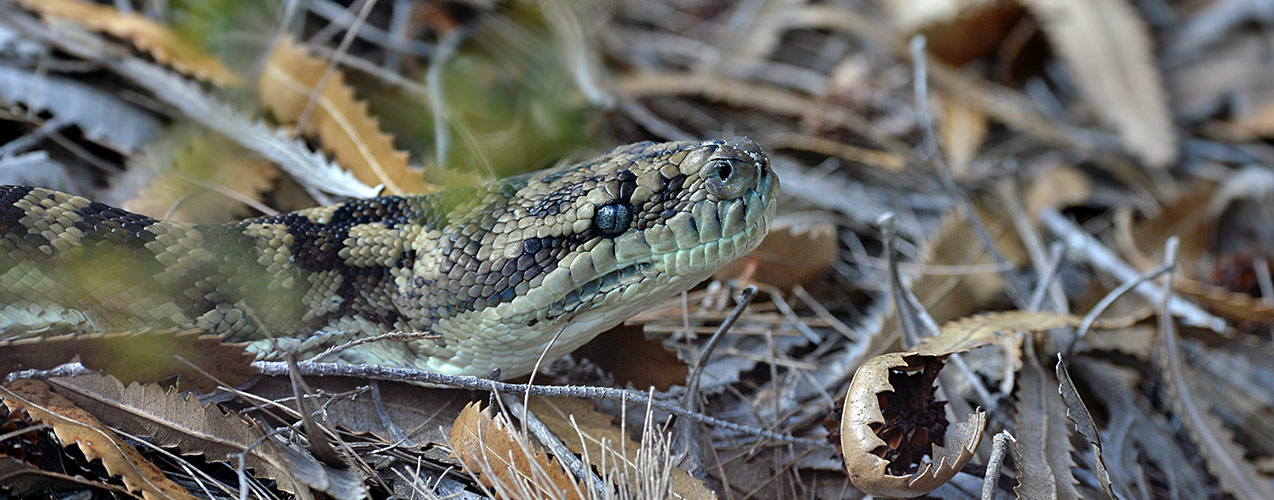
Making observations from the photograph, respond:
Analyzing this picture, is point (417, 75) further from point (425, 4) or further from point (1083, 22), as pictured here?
point (1083, 22)

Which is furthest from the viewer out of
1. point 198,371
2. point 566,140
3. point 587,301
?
point 566,140

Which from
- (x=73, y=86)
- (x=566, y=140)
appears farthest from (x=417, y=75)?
(x=73, y=86)

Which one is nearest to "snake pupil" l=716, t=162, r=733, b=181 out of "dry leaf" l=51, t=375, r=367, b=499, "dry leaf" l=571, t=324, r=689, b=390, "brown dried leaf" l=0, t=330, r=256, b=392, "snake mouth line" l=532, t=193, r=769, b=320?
"snake mouth line" l=532, t=193, r=769, b=320

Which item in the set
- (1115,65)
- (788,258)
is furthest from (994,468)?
(1115,65)

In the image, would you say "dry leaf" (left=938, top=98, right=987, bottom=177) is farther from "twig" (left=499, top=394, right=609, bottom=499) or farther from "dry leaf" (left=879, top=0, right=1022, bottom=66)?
"twig" (left=499, top=394, right=609, bottom=499)

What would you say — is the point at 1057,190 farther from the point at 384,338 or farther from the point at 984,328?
the point at 384,338

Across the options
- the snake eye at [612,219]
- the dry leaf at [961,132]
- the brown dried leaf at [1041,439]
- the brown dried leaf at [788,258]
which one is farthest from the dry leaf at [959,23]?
the snake eye at [612,219]

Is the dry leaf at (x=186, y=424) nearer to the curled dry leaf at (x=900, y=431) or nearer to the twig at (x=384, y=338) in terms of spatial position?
the twig at (x=384, y=338)

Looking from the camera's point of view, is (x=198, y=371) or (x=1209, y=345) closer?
(x=198, y=371)
